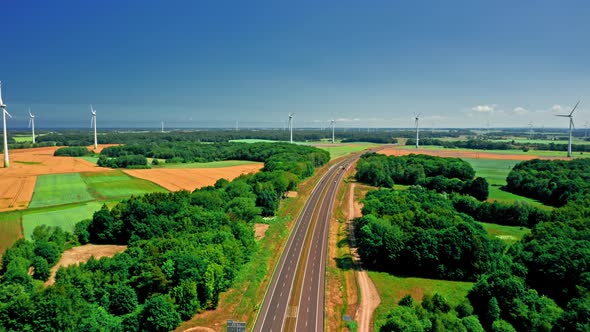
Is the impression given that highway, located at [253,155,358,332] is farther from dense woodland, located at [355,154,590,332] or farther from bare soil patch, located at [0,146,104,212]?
bare soil patch, located at [0,146,104,212]

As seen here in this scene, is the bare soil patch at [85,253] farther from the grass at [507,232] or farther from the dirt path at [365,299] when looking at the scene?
the grass at [507,232]

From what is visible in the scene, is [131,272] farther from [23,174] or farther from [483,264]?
[23,174]

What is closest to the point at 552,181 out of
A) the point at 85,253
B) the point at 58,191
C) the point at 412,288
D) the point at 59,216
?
the point at 412,288

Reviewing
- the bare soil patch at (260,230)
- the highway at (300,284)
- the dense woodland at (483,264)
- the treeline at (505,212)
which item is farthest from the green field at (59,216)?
the treeline at (505,212)

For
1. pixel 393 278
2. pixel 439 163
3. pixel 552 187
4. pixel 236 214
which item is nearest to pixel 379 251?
pixel 393 278

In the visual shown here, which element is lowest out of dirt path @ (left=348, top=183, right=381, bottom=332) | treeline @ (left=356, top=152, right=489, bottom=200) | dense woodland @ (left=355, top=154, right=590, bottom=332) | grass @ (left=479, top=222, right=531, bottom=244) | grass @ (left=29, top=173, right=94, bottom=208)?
dirt path @ (left=348, top=183, right=381, bottom=332)

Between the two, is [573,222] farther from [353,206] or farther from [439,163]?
[439,163]

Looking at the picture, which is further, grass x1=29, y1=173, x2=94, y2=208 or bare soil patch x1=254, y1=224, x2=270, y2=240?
grass x1=29, y1=173, x2=94, y2=208

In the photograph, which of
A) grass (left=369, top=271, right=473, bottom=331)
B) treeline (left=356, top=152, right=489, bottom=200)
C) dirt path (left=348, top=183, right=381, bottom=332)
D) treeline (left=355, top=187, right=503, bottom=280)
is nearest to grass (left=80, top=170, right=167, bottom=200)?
dirt path (left=348, top=183, right=381, bottom=332)
